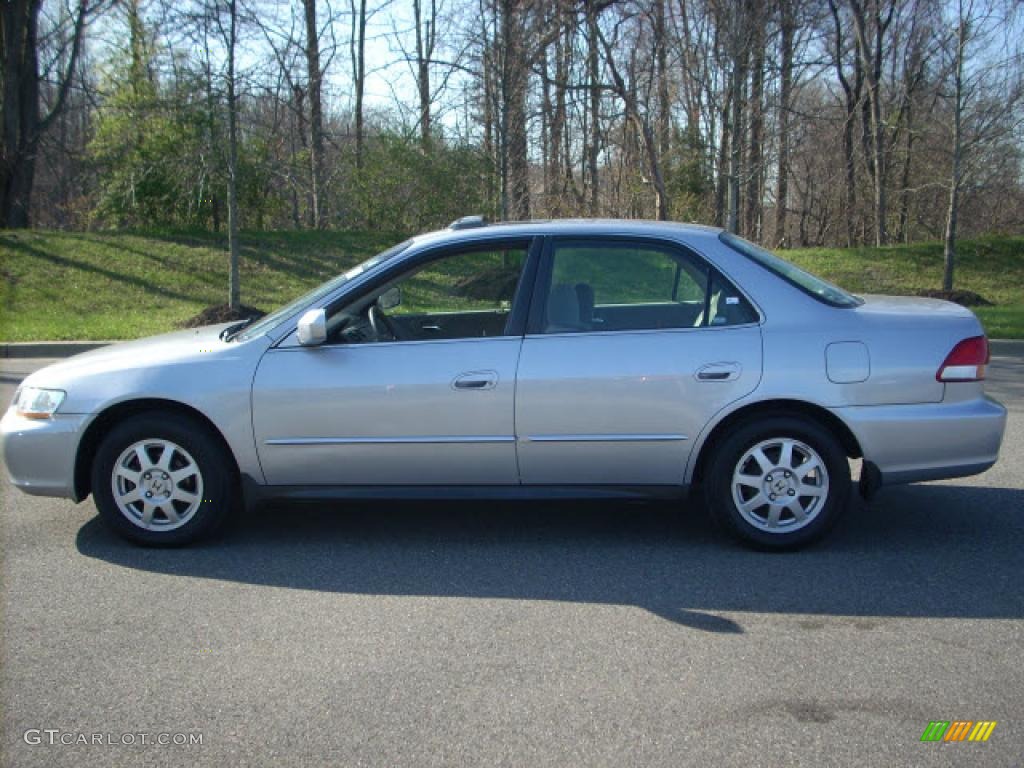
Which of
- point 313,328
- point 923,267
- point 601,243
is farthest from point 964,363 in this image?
point 923,267

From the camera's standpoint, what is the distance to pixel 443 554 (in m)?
4.79

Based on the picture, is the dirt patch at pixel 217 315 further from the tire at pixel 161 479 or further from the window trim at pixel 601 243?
the window trim at pixel 601 243

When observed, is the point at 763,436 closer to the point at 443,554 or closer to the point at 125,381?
the point at 443,554

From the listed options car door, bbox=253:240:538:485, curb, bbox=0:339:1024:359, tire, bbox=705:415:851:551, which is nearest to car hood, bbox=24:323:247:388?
car door, bbox=253:240:538:485

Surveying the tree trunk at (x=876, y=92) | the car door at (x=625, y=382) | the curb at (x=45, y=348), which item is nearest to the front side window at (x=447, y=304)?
the car door at (x=625, y=382)

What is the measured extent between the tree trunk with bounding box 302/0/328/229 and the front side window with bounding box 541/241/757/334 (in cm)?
1119

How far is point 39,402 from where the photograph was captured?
4.83 m

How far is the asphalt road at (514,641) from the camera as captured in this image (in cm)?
304

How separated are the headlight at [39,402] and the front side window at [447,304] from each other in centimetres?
146

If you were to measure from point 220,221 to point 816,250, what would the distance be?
1370cm

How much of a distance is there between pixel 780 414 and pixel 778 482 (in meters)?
0.34

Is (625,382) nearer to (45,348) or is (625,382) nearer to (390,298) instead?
(390,298)

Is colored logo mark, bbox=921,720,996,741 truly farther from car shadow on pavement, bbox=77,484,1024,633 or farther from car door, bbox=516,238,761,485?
car door, bbox=516,238,761,485

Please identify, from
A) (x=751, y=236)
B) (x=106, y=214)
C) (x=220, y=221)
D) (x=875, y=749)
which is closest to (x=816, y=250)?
(x=751, y=236)
